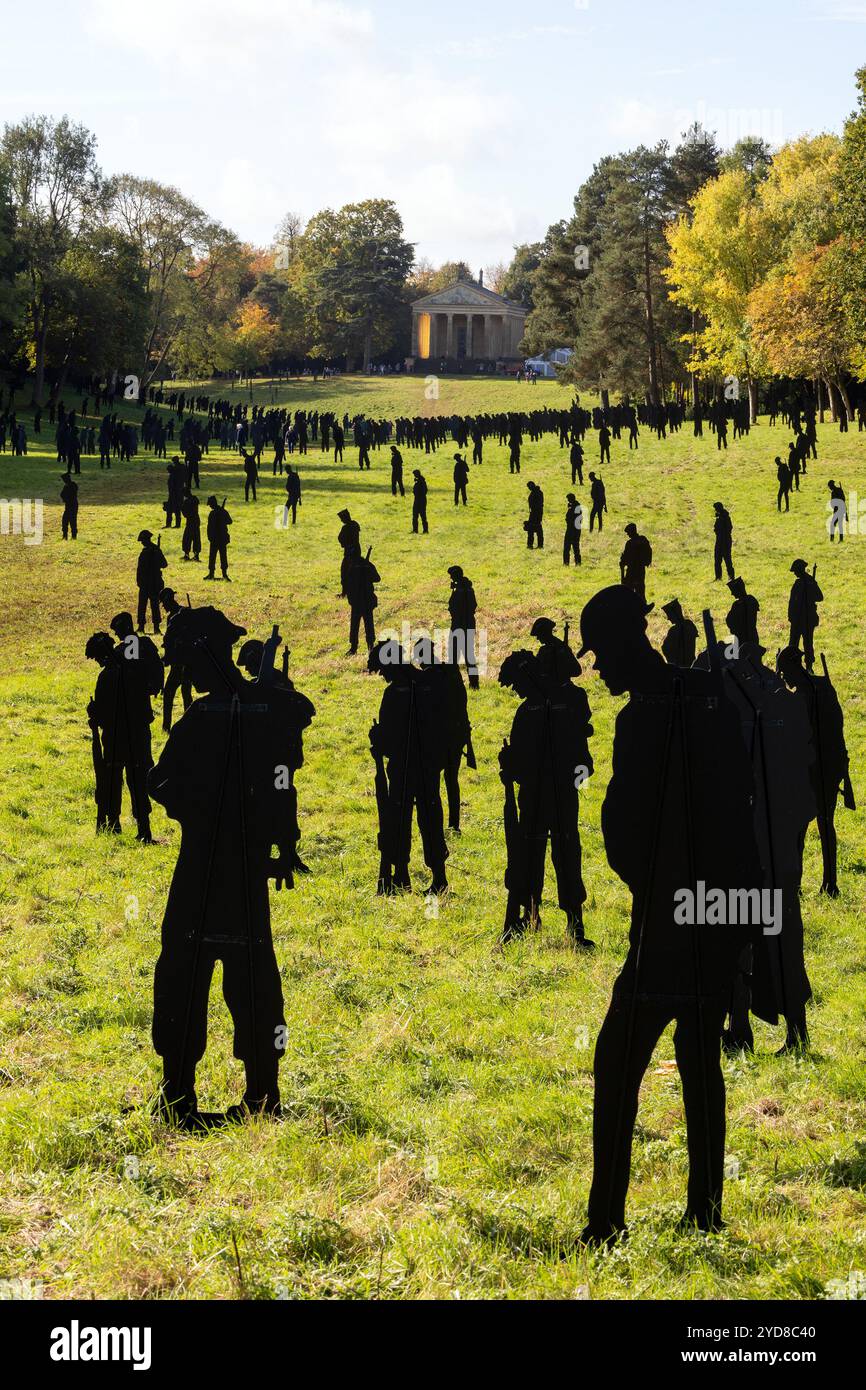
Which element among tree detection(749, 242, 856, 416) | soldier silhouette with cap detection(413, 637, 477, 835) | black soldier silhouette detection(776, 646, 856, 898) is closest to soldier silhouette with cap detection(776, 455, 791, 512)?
tree detection(749, 242, 856, 416)

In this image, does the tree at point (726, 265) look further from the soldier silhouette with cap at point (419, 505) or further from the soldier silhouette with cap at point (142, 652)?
the soldier silhouette with cap at point (142, 652)

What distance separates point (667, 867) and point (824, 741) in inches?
222

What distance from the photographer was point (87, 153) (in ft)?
222

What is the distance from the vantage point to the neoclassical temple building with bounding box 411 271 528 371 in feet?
385

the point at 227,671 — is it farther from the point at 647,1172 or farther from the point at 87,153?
the point at 87,153

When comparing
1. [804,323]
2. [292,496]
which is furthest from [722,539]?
[804,323]

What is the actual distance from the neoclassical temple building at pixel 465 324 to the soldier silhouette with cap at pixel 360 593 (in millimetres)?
97261

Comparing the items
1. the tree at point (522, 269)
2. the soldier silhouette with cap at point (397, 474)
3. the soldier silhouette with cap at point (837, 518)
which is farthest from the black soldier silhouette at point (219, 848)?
the tree at point (522, 269)

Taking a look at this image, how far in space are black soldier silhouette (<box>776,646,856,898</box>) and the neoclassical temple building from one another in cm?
10850

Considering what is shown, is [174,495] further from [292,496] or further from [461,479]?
[461,479]

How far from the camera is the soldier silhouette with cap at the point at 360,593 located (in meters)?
20.2

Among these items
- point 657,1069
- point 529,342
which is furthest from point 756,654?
point 529,342

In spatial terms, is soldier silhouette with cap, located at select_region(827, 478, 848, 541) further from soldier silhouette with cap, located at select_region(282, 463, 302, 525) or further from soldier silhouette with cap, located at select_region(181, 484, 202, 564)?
soldier silhouette with cap, located at select_region(181, 484, 202, 564)

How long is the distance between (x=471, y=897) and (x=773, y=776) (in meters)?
4.48
